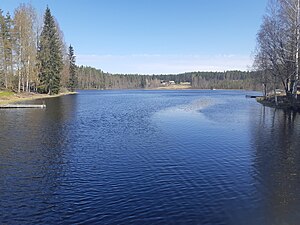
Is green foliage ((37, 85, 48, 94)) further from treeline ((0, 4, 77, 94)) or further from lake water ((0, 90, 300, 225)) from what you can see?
lake water ((0, 90, 300, 225))

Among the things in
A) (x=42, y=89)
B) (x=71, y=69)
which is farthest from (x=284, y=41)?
(x=71, y=69)

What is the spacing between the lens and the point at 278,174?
1255 cm

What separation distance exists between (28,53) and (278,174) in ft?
195

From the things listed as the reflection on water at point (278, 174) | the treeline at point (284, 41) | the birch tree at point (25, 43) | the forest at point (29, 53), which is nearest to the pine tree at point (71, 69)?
the forest at point (29, 53)

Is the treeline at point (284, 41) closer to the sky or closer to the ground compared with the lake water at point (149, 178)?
closer to the sky

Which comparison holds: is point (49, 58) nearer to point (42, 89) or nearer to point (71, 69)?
point (42, 89)

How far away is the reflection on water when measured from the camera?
8.94 m

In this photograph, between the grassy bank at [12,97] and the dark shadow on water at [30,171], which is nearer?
the dark shadow on water at [30,171]

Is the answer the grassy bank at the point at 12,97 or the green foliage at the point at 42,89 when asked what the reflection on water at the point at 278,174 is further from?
the green foliage at the point at 42,89

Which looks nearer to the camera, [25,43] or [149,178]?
[149,178]

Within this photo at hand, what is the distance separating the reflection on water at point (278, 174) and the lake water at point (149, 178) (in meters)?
0.04

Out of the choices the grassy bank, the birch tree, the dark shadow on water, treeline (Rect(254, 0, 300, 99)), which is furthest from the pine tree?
the dark shadow on water

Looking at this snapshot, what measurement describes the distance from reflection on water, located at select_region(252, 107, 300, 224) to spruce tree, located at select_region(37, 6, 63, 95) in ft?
183

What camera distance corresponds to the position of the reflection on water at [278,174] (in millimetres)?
8938
